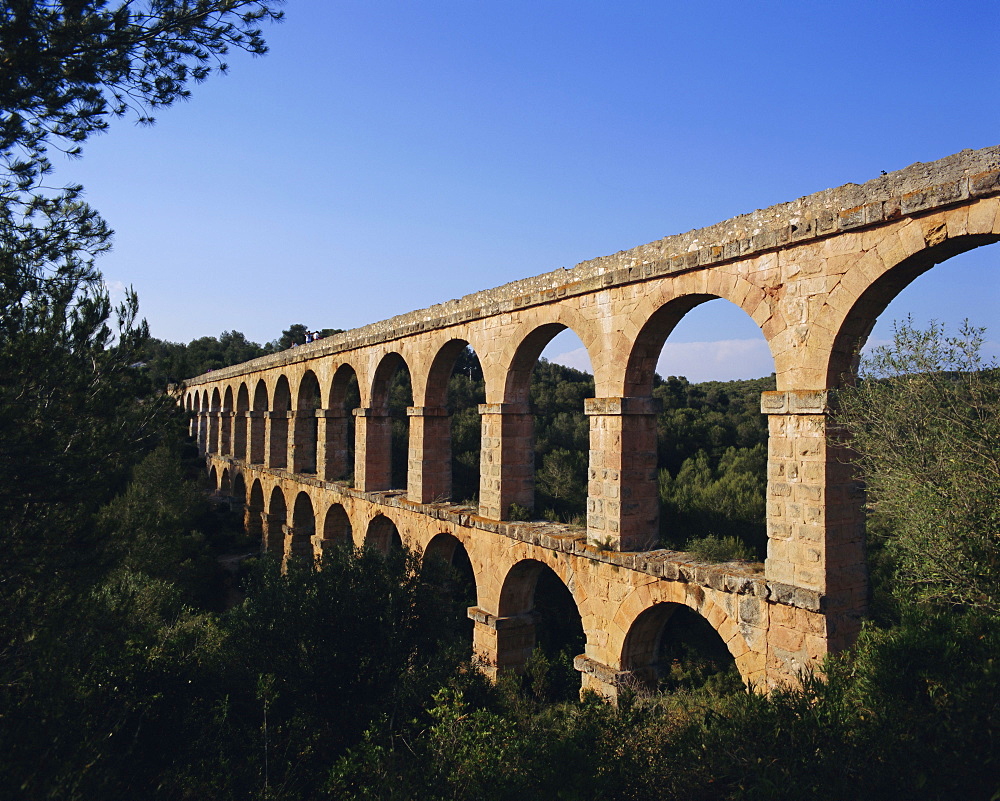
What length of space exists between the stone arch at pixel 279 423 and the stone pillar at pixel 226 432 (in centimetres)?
712

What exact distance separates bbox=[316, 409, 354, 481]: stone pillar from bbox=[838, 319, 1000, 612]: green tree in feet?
38.9

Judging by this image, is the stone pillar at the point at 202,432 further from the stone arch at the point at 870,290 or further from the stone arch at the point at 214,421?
the stone arch at the point at 870,290

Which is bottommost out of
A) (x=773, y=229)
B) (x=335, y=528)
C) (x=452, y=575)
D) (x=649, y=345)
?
(x=452, y=575)

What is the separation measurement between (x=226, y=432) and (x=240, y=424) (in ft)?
9.52

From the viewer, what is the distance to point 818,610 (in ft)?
18.3

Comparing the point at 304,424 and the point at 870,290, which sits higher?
the point at 870,290

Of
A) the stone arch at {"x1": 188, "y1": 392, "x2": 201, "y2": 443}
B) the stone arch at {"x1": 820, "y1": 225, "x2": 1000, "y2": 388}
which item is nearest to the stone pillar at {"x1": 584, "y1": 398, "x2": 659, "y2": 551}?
the stone arch at {"x1": 820, "y1": 225, "x2": 1000, "y2": 388}

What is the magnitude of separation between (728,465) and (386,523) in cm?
1191

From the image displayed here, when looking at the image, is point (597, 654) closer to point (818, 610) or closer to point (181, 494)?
point (818, 610)

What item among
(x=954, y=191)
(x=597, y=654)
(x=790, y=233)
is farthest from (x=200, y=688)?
(x=954, y=191)

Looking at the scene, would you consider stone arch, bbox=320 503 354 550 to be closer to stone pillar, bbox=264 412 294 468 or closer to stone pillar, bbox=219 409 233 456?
stone pillar, bbox=264 412 294 468

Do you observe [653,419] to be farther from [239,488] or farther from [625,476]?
[239,488]

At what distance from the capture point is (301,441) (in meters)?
17.5

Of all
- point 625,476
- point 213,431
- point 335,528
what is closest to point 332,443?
point 335,528
